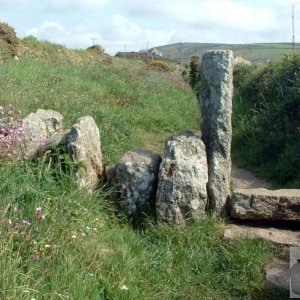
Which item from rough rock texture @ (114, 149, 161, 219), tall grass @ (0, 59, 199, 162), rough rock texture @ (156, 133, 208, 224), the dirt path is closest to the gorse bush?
the dirt path

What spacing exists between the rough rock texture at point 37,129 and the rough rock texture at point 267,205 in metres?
2.10

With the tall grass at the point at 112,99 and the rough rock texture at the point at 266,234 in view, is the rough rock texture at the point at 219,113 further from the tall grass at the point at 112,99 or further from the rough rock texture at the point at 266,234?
the tall grass at the point at 112,99

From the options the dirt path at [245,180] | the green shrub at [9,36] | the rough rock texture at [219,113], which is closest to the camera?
the rough rock texture at [219,113]

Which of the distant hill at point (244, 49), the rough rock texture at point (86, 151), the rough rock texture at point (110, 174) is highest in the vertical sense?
the distant hill at point (244, 49)

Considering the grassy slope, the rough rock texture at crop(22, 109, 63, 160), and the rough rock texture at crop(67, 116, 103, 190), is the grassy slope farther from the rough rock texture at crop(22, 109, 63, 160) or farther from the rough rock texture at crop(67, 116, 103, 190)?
the rough rock texture at crop(22, 109, 63, 160)

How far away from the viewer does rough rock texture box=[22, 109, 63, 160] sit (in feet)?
18.2

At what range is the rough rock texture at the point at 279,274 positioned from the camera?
4.48 m

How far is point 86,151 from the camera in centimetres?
561

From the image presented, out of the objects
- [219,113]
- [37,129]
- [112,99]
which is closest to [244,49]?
[112,99]

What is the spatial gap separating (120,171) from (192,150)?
2.54ft

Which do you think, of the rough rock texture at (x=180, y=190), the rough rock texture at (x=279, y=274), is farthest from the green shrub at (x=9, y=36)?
the rough rock texture at (x=279, y=274)

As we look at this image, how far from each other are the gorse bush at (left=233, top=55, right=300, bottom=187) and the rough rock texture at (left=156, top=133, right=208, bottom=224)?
7.89 feet

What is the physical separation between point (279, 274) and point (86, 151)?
229 centimetres

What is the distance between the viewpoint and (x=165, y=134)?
38.1 feet
